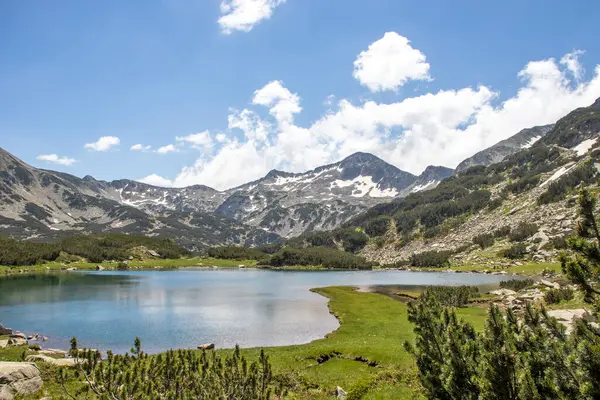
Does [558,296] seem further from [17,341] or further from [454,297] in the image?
[17,341]

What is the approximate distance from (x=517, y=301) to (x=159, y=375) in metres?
53.8

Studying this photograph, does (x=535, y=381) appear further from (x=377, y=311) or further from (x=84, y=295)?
(x=84, y=295)

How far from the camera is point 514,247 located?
5851 inches

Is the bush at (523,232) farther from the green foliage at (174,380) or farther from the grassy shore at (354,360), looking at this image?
the green foliage at (174,380)

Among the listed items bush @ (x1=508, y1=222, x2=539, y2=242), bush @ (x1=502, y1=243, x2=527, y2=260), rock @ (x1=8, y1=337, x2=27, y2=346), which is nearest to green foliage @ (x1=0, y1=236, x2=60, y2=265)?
rock @ (x1=8, y1=337, x2=27, y2=346)

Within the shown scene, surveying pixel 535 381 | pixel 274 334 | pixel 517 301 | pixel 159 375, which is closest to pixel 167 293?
pixel 274 334

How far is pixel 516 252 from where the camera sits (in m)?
145

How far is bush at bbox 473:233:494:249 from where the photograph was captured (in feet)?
588

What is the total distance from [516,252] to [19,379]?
158720mm

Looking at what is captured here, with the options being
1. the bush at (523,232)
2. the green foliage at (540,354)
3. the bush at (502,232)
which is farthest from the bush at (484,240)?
the green foliage at (540,354)

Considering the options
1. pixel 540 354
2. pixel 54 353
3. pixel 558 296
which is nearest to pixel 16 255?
pixel 54 353

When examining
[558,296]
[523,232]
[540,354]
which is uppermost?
[523,232]

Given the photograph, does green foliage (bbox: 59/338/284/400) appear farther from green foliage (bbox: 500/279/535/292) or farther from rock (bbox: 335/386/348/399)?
green foliage (bbox: 500/279/535/292)

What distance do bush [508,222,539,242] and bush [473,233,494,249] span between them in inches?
388
